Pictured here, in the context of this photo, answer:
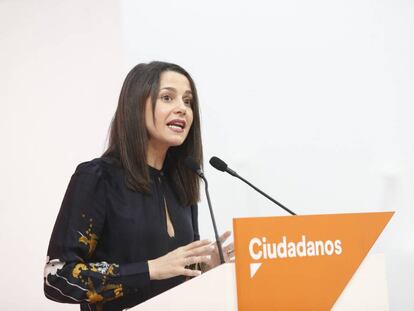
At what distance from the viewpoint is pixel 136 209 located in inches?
59.3

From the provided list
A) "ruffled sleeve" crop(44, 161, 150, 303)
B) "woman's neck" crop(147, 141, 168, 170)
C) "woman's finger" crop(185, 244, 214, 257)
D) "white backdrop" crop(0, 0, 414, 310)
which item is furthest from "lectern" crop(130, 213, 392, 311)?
"white backdrop" crop(0, 0, 414, 310)

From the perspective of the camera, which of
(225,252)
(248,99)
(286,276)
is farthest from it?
(248,99)

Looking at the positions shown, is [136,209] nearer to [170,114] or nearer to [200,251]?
[170,114]

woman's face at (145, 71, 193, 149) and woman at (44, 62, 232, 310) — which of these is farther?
woman's face at (145, 71, 193, 149)

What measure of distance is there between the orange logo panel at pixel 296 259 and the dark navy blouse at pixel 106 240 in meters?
0.45

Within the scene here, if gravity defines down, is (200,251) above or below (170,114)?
below

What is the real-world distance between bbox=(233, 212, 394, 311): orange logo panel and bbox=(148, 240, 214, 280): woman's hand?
0.69ft

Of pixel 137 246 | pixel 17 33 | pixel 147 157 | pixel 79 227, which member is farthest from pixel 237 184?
pixel 17 33

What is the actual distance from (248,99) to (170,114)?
104cm

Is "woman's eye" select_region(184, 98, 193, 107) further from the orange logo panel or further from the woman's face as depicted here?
the orange logo panel

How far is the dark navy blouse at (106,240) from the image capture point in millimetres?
1263

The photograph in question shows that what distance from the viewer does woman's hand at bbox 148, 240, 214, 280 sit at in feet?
3.67

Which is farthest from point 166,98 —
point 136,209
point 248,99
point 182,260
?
point 248,99

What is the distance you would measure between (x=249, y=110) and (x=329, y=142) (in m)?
0.46
